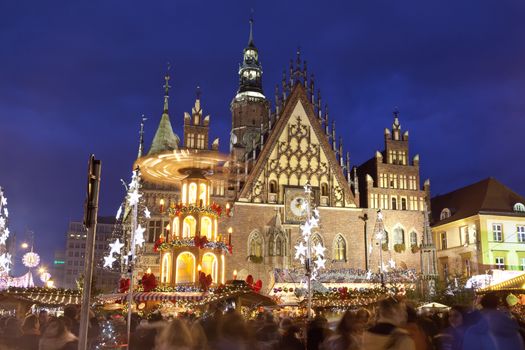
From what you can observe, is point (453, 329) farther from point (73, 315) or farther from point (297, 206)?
point (297, 206)

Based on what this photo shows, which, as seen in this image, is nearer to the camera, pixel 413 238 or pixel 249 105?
pixel 413 238

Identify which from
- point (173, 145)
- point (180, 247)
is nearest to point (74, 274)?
point (173, 145)

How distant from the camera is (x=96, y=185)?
772 cm

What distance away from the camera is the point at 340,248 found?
152 feet

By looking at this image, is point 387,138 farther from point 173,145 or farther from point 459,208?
point 173,145

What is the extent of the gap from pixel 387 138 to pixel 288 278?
16864mm

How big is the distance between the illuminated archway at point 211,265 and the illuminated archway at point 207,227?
1031 mm

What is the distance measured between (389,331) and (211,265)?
72.1ft

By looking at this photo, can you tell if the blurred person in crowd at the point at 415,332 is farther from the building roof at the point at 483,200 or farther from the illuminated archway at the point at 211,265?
the building roof at the point at 483,200

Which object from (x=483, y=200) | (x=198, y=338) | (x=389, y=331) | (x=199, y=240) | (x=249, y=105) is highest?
(x=249, y=105)

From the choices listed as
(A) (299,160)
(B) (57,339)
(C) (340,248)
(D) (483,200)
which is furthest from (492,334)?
(D) (483,200)

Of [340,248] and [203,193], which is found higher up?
[203,193]

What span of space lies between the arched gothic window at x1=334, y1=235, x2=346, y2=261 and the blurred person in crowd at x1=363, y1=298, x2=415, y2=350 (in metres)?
39.3

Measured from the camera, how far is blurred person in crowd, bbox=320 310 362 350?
6820 millimetres
